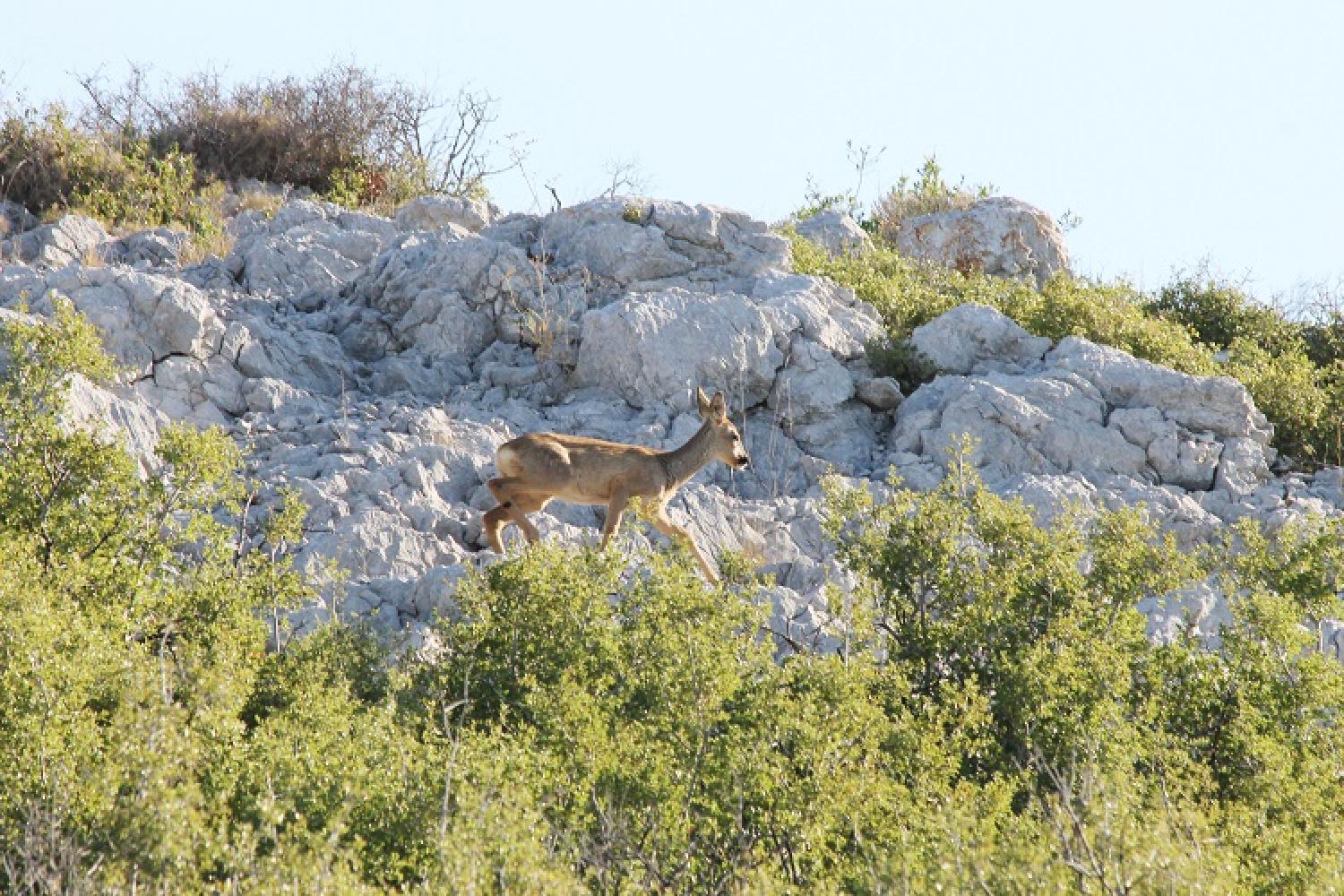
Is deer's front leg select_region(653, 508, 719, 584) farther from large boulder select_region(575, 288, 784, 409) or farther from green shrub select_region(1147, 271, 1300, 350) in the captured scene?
green shrub select_region(1147, 271, 1300, 350)

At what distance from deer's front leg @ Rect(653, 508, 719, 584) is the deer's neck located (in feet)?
2.00

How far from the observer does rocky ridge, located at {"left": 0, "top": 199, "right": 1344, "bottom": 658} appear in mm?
16266

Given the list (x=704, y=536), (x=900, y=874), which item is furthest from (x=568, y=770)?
(x=704, y=536)

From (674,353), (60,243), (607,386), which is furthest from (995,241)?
(60,243)

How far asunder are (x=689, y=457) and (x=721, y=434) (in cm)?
47

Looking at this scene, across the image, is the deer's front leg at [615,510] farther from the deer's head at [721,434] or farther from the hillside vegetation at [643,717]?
the hillside vegetation at [643,717]

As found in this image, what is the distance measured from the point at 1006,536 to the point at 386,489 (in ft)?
19.7

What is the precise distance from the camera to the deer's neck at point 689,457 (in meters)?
16.1

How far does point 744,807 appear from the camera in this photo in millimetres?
10359

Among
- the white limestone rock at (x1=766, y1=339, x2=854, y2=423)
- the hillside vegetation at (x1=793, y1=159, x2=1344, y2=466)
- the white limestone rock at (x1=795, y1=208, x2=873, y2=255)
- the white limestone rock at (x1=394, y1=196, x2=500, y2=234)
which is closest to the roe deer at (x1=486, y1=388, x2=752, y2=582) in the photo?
the white limestone rock at (x1=766, y1=339, x2=854, y2=423)

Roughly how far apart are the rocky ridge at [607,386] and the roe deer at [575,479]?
427mm

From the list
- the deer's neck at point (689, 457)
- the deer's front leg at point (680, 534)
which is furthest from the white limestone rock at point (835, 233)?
the deer's front leg at point (680, 534)

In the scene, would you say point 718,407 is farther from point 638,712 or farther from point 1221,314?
point 1221,314

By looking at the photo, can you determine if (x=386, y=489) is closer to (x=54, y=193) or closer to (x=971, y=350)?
(x=971, y=350)
